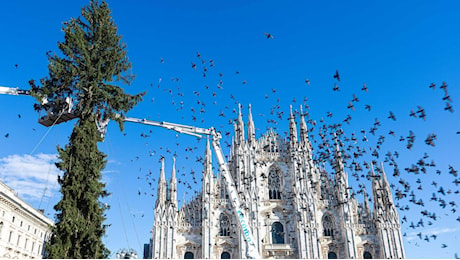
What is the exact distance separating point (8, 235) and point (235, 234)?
21.6 meters

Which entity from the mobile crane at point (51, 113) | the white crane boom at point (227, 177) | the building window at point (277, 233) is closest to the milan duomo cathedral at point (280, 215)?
the building window at point (277, 233)

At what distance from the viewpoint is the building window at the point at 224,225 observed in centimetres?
4297

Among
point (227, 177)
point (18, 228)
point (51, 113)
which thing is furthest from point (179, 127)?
point (18, 228)

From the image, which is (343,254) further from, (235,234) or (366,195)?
(235,234)

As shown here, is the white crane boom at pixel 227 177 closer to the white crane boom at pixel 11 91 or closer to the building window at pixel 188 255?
the white crane boom at pixel 11 91

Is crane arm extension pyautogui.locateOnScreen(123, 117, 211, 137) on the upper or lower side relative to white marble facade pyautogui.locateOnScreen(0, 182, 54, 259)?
upper

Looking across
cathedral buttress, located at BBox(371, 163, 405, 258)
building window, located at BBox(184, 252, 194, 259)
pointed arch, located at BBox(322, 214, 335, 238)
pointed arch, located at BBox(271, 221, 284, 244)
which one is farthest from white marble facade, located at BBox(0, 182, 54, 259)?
cathedral buttress, located at BBox(371, 163, 405, 258)

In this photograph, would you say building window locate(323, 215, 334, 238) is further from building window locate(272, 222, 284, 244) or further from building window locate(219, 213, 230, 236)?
building window locate(219, 213, 230, 236)

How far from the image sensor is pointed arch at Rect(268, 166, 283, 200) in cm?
4659

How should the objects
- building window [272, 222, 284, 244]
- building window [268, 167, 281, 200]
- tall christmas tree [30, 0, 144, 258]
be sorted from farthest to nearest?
building window [268, 167, 281, 200] → building window [272, 222, 284, 244] → tall christmas tree [30, 0, 144, 258]

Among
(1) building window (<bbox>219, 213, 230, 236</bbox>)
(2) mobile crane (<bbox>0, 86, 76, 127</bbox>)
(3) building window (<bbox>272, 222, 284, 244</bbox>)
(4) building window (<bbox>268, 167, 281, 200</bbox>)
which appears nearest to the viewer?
(2) mobile crane (<bbox>0, 86, 76, 127</bbox>)

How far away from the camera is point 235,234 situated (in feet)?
139

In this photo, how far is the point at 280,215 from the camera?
45.2m

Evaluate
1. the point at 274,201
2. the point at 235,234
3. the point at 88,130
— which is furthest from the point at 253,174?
the point at 88,130
